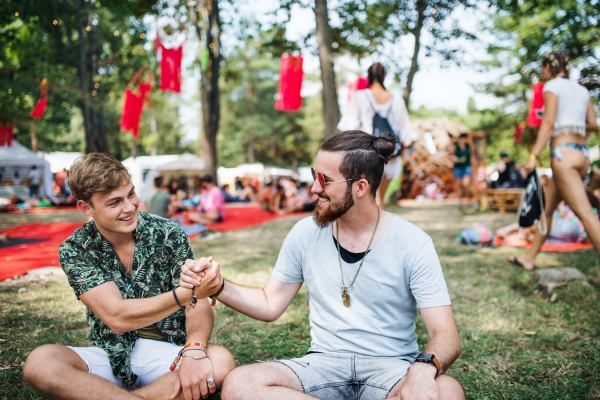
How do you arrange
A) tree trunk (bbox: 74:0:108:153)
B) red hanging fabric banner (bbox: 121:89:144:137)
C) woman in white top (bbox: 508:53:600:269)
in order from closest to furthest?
woman in white top (bbox: 508:53:600:269)
red hanging fabric banner (bbox: 121:89:144:137)
tree trunk (bbox: 74:0:108:153)

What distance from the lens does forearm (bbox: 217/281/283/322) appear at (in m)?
1.86

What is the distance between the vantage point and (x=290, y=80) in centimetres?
919

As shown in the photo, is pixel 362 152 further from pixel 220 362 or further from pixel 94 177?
pixel 94 177

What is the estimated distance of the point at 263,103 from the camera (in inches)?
1580

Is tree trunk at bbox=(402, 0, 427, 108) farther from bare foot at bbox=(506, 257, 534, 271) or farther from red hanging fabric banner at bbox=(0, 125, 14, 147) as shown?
red hanging fabric banner at bbox=(0, 125, 14, 147)

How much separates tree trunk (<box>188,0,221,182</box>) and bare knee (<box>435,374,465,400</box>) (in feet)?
36.1

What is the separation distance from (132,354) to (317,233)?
1.09m

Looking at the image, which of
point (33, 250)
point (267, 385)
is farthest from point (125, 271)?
point (33, 250)

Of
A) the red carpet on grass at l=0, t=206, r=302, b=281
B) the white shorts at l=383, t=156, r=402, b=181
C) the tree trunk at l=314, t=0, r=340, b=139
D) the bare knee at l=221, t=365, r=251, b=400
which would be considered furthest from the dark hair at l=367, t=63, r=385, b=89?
the red carpet on grass at l=0, t=206, r=302, b=281

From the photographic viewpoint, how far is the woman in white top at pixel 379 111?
4.30 m

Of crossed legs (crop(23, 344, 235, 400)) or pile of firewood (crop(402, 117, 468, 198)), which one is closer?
crossed legs (crop(23, 344, 235, 400))

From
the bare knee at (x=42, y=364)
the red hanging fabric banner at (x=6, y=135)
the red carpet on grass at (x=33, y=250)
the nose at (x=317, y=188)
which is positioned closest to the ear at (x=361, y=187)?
the nose at (x=317, y=188)

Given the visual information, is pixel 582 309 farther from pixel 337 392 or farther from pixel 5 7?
pixel 5 7

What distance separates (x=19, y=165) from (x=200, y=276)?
21.5 meters
